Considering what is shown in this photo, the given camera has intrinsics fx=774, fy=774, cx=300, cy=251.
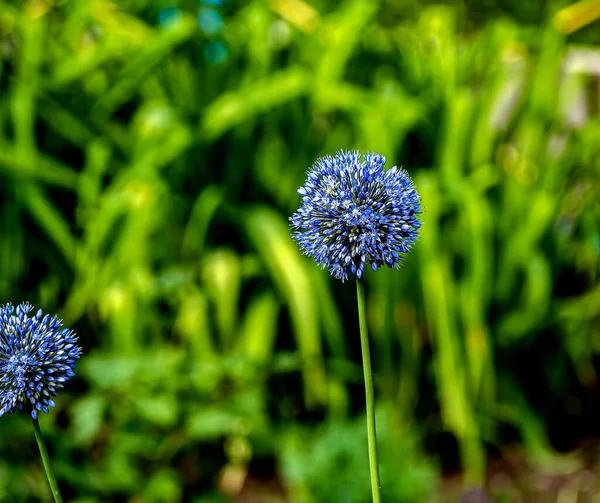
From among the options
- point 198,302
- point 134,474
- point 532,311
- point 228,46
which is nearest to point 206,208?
point 198,302

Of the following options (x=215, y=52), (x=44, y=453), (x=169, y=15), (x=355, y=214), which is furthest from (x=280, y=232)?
(x=44, y=453)

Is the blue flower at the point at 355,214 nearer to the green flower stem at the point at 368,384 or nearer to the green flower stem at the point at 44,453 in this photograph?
the green flower stem at the point at 368,384

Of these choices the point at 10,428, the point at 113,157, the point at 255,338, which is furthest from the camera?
the point at 113,157

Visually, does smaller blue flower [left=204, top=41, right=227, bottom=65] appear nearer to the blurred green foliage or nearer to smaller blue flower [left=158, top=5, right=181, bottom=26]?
the blurred green foliage

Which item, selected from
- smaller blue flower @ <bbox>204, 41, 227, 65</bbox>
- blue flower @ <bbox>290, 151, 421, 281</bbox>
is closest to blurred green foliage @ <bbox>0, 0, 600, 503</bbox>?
smaller blue flower @ <bbox>204, 41, 227, 65</bbox>

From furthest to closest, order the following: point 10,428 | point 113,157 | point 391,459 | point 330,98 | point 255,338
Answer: point 113,157 → point 330,98 → point 255,338 → point 391,459 → point 10,428

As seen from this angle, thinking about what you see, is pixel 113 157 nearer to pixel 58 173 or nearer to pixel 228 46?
pixel 58 173

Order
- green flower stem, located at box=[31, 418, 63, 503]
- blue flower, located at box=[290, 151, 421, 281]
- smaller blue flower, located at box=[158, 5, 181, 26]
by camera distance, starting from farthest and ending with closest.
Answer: smaller blue flower, located at box=[158, 5, 181, 26], blue flower, located at box=[290, 151, 421, 281], green flower stem, located at box=[31, 418, 63, 503]
